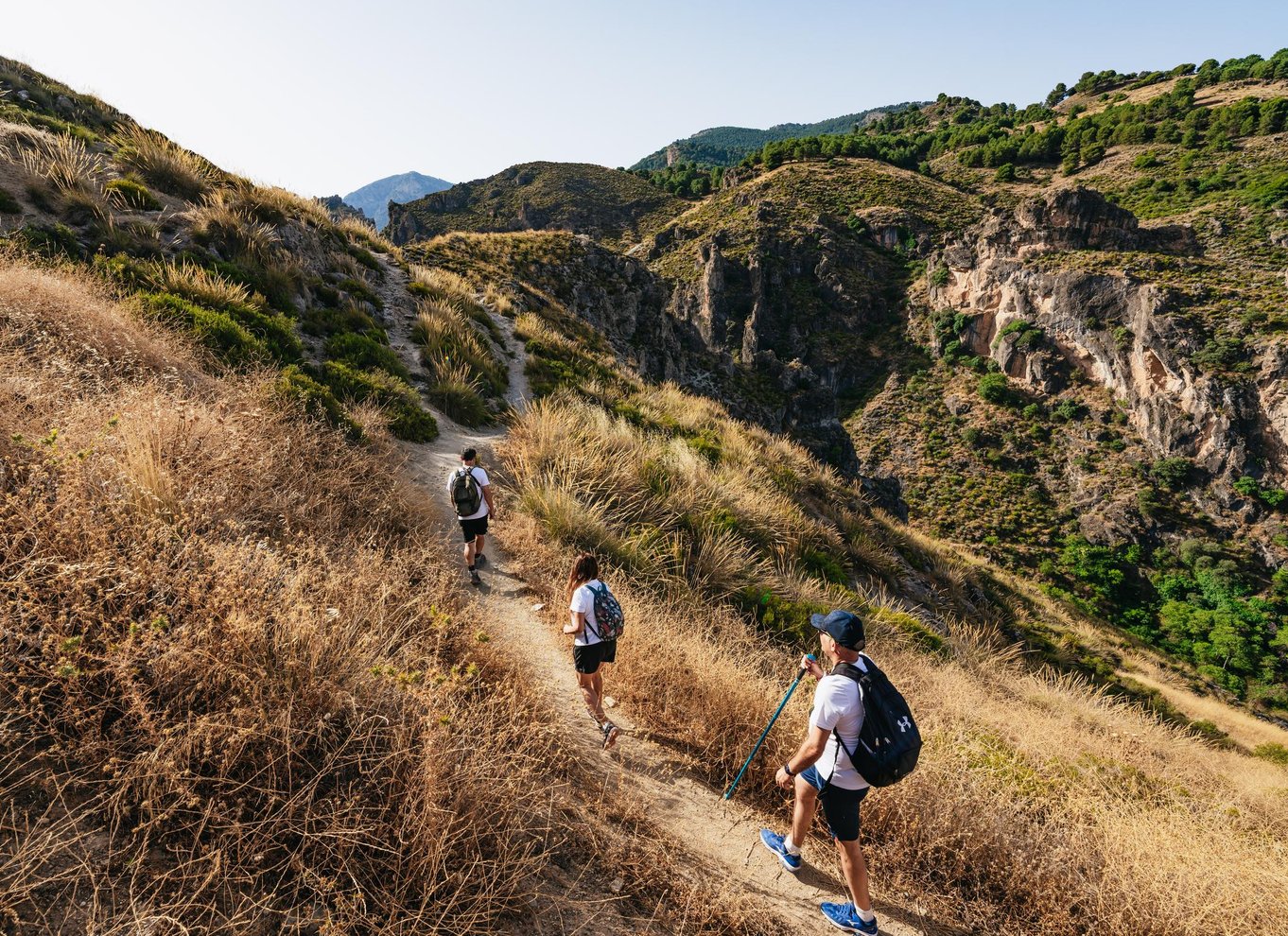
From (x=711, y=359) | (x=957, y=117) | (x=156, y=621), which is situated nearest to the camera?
(x=156, y=621)

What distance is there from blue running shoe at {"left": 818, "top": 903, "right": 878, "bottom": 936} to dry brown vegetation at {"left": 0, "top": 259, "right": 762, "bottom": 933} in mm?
662

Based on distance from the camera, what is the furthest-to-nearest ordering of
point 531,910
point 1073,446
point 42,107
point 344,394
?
point 1073,446 → point 42,107 → point 344,394 → point 531,910

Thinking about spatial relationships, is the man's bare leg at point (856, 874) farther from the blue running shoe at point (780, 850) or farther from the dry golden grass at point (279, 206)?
the dry golden grass at point (279, 206)

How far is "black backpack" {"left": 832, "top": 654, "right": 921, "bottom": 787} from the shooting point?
9.46ft

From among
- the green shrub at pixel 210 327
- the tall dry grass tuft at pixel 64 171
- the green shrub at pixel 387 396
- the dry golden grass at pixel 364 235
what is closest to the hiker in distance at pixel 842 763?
the green shrub at pixel 387 396

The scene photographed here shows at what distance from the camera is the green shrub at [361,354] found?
10375mm

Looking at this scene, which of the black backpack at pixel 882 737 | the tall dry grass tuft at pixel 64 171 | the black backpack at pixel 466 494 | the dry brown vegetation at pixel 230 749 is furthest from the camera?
the tall dry grass tuft at pixel 64 171

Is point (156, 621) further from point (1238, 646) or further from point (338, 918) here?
point (1238, 646)

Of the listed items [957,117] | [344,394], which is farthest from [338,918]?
[957,117]

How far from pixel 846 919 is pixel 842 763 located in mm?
898

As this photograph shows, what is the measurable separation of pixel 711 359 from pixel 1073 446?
4499 centimetres

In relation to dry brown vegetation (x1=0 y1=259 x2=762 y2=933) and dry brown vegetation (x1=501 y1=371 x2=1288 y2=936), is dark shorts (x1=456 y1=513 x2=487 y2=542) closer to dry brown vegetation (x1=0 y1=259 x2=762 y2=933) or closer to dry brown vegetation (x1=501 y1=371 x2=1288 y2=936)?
dry brown vegetation (x1=501 y1=371 x2=1288 y2=936)

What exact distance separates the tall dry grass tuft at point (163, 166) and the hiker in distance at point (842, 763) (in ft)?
52.2

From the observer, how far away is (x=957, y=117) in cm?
13612
